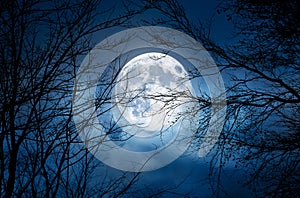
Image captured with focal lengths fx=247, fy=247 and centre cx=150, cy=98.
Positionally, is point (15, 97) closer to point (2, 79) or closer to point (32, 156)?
point (2, 79)

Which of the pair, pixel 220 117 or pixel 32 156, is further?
pixel 220 117

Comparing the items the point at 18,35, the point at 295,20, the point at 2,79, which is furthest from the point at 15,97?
the point at 295,20

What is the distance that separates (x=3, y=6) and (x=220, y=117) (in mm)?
3203

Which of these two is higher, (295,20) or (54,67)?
(295,20)

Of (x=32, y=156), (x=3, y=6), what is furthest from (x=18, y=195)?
(x=3, y=6)

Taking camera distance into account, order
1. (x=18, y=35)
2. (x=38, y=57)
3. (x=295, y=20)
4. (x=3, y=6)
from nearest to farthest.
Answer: (x=3, y=6) < (x=18, y=35) < (x=38, y=57) < (x=295, y=20)

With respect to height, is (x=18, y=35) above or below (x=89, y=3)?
below

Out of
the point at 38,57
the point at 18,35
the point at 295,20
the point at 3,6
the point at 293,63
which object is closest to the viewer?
the point at 3,6

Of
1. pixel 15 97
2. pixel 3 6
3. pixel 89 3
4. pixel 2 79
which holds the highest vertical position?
pixel 89 3

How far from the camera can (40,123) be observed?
269 cm

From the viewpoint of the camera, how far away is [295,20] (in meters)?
3.42

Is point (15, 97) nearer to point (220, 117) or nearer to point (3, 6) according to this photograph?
point (3, 6)

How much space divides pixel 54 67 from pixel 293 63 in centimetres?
338

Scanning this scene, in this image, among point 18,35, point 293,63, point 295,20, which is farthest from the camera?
point 293,63
